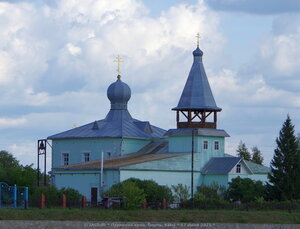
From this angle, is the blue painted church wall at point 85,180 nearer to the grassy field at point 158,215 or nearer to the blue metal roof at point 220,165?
the blue metal roof at point 220,165

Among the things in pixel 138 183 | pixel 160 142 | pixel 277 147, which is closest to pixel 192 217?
pixel 138 183

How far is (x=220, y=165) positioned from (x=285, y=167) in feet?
19.0

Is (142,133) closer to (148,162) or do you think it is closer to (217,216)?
(148,162)

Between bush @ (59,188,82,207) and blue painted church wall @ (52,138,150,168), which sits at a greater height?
blue painted church wall @ (52,138,150,168)

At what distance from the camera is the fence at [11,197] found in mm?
51625

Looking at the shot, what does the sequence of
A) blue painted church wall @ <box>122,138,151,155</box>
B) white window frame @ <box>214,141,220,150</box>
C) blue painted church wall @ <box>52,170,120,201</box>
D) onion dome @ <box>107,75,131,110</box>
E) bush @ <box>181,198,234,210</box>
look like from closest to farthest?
bush @ <box>181,198,234,210</box> < blue painted church wall @ <box>52,170,120,201</box> < white window frame @ <box>214,141,220,150</box> < blue painted church wall @ <box>122,138,151,155</box> < onion dome @ <box>107,75,131,110</box>

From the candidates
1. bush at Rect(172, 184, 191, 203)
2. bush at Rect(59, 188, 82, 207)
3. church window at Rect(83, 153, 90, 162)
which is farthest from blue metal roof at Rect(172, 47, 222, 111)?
bush at Rect(59, 188, 82, 207)

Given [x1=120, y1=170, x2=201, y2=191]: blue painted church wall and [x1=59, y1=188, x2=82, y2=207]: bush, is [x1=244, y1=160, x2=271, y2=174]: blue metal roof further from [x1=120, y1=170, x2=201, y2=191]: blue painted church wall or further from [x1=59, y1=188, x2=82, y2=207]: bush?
[x1=59, y1=188, x2=82, y2=207]: bush

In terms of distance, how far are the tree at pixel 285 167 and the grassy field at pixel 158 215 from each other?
715 centimetres

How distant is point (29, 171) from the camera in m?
71.2

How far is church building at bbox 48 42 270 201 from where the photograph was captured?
208ft

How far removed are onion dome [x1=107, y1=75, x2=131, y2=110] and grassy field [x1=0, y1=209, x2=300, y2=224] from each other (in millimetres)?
23051

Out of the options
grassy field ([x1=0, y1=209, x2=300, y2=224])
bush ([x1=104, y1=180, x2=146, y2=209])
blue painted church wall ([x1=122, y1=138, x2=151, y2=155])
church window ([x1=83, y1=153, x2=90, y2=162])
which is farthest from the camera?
church window ([x1=83, y1=153, x2=90, y2=162])

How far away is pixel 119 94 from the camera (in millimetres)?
73312
